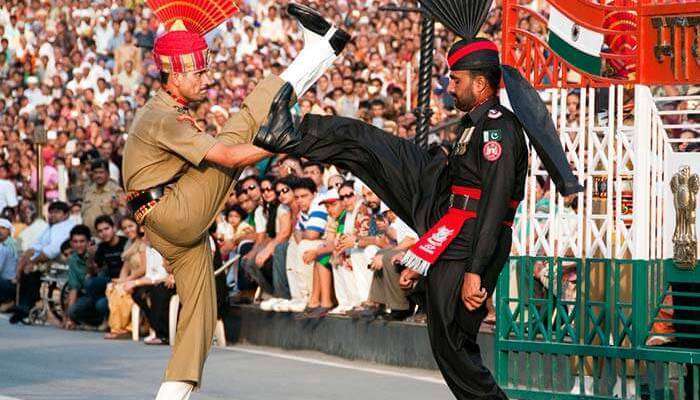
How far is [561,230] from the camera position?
34.5 ft

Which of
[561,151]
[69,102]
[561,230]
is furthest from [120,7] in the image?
[561,151]

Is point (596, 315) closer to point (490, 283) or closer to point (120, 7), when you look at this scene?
point (490, 283)

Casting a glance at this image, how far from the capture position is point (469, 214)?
7.80 m

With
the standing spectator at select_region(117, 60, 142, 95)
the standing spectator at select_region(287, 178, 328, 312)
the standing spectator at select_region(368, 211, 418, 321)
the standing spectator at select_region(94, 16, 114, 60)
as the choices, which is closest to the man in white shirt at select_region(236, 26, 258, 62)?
the standing spectator at select_region(117, 60, 142, 95)

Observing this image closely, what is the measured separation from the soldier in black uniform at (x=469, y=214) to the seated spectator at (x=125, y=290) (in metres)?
9.54

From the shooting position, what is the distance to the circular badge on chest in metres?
7.65

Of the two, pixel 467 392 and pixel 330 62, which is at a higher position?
pixel 330 62

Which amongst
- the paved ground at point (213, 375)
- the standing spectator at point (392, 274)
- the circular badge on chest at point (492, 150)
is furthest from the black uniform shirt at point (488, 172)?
the standing spectator at point (392, 274)

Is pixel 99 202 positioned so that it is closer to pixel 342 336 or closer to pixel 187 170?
pixel 342 336

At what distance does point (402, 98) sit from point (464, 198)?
503 inches

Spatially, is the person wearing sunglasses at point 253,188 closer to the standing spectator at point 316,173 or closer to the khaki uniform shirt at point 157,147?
the standing spectator at point 316,173

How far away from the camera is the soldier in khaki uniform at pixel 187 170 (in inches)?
320

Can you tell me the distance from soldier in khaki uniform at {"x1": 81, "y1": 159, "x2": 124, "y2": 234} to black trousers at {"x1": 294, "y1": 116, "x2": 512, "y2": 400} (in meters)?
13.0

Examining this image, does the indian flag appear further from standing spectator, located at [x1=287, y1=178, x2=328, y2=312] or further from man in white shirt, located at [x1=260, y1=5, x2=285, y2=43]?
man in white shirt, located at [x1=260, y1=5, x2=285, y2=43]
